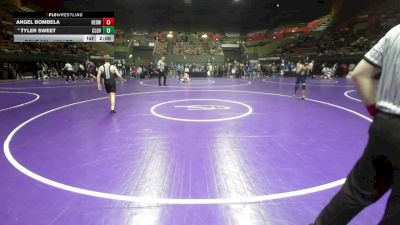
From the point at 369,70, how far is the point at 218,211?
208 centimetres

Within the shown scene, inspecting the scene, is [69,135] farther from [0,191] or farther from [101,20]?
[101,20]

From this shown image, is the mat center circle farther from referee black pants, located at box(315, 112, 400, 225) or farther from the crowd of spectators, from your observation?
the crowd of spectators

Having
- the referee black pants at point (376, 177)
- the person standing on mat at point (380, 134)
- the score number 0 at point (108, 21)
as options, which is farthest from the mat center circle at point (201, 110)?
the score number 0 at point (108, 21)

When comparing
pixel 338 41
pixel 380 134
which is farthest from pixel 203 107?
pixel 338 41

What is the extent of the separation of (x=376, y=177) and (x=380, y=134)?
1.04ft

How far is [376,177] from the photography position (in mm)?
1933

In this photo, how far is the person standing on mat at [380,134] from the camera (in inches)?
69.5

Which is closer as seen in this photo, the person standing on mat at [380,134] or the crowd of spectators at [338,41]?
the person standing on mat at [380,134]

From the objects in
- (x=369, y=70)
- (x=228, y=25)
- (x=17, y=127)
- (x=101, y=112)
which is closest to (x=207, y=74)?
(x=228, y=25)
